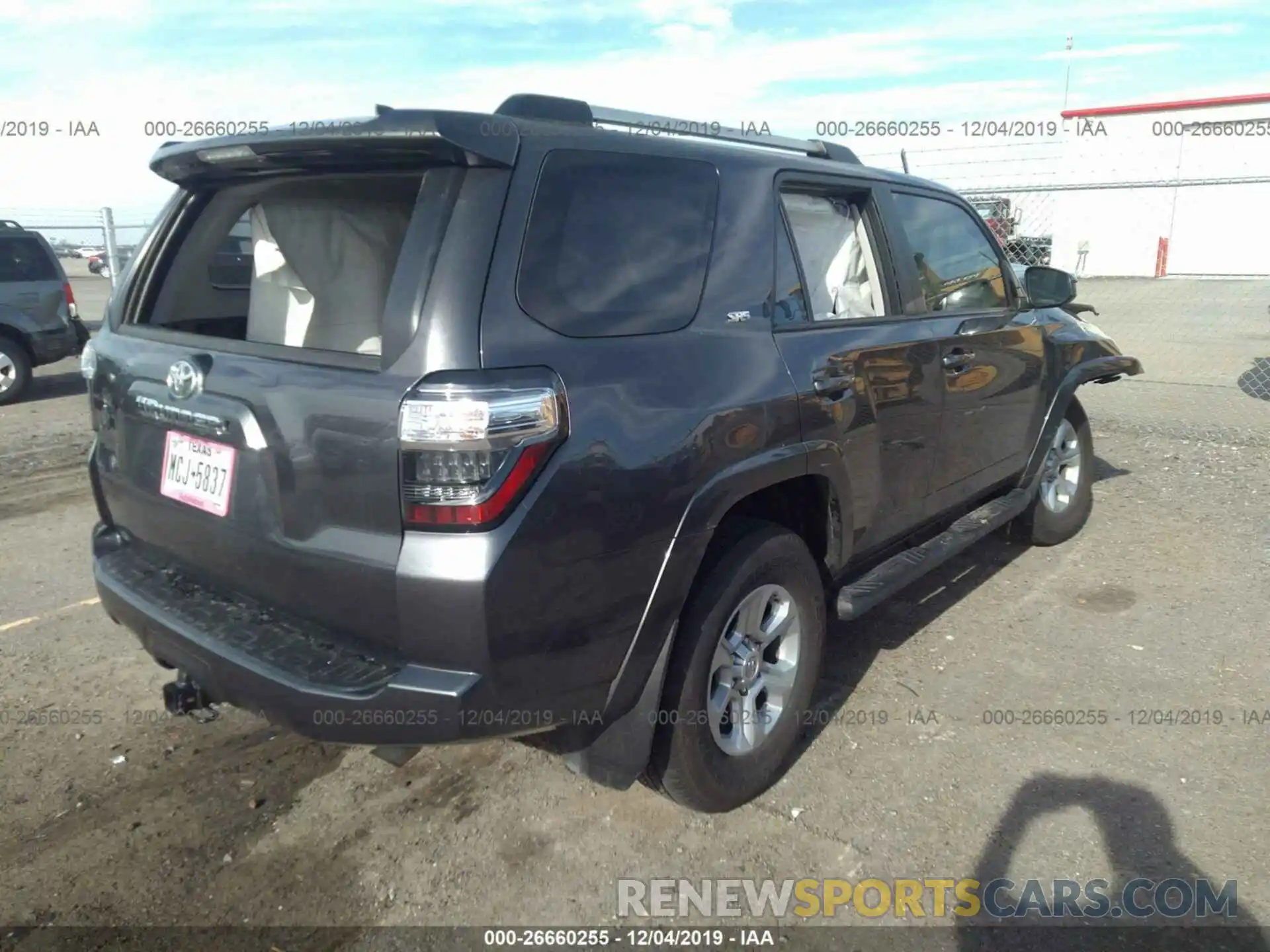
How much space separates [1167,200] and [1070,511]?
22.9 meters

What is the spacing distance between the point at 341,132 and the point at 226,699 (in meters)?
1.43

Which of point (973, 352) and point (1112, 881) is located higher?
point (973, 352)

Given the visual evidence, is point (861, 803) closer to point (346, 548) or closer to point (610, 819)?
point (610, 819)

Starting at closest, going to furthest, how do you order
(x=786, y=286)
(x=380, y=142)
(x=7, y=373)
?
(x=380, y=142) → (x=786, y=286) → (x=7, y=373)

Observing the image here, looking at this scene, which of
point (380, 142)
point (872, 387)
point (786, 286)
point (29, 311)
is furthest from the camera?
point (29, 311)

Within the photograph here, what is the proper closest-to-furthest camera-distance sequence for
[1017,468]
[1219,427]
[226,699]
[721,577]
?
[226,699], [721,577], [1017,468], [1219,427]

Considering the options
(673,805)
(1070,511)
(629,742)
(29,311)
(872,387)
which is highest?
(872,387)

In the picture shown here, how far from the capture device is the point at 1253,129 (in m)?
21.9

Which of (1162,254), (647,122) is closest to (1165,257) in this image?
(1162,254)

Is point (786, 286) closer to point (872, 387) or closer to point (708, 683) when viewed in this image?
point (872, 387)

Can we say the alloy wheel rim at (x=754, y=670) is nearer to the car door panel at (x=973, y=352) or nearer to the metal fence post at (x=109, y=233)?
the car door panel at (x=973, y=352)

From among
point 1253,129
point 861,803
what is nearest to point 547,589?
point 861,803

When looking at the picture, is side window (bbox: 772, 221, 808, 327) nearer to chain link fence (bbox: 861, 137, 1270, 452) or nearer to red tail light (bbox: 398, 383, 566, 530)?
red tail light (bbox: 398, 383, 566, 530)

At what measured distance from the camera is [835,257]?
3.53 m
